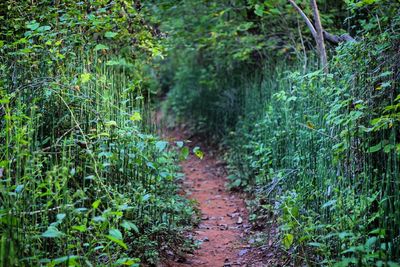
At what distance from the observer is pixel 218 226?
371cm

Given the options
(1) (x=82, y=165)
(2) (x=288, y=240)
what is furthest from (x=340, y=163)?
(1) (x=82, y=165)

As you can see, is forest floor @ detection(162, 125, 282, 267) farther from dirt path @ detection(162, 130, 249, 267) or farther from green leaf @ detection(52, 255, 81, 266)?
green leaf @ detection(52, 255, 81, 266)

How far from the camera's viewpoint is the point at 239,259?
303cm

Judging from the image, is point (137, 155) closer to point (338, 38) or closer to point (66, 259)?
point (66, 259)

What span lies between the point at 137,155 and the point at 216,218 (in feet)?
4.37

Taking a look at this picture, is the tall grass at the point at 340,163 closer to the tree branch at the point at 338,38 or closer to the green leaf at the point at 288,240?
the green leaf at the point at 288,240

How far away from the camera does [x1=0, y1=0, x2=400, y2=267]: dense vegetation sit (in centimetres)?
218

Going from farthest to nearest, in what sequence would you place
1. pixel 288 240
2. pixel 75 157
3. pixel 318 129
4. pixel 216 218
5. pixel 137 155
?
pixel 216 218 < pixel 318 129 < pixel 137 155 < pixel 75 157 < pixel 288 240

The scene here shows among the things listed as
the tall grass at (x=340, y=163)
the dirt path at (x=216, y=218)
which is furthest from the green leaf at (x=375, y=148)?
the dirt path at (x=216, y=218)

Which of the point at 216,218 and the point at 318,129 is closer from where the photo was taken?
the point at 318,129

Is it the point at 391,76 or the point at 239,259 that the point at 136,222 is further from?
the point at 391,76

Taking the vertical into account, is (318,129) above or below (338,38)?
below

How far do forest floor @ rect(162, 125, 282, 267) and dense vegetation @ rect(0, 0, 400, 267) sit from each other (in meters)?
0.15

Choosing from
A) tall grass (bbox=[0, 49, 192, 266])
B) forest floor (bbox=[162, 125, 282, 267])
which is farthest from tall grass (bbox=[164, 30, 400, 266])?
tall grass (bbox=[0, 49, 192, 266])
